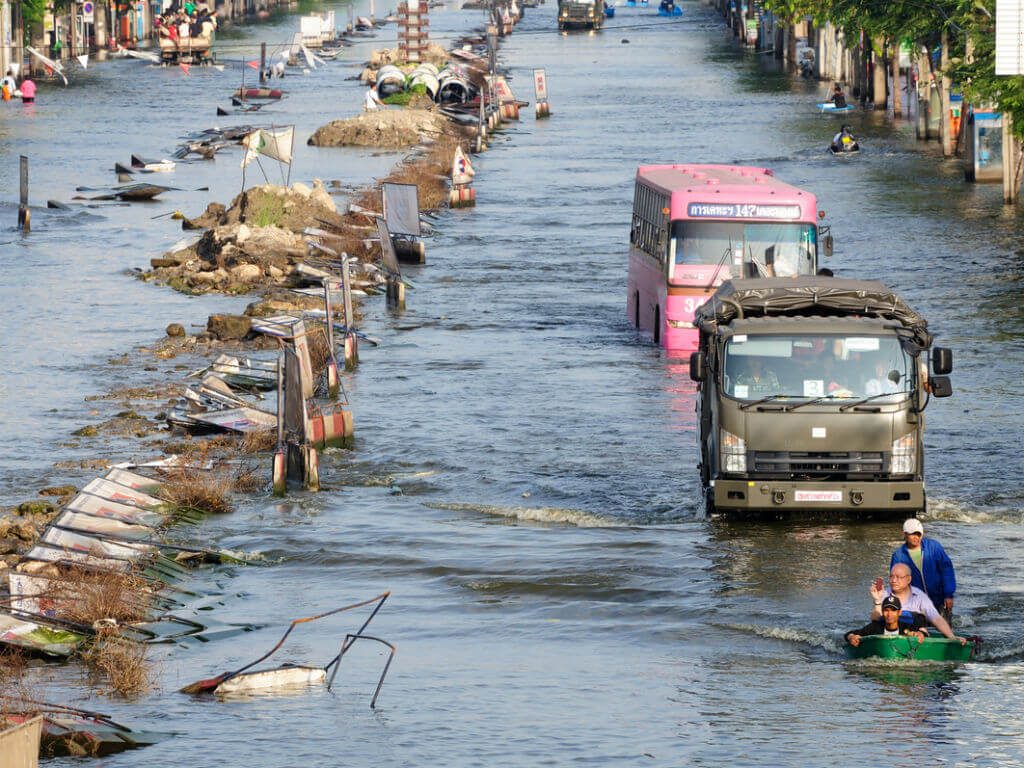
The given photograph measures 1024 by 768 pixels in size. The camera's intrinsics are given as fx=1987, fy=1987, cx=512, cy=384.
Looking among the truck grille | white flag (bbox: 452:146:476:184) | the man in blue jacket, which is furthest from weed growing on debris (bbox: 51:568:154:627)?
white flag (bbox: 452:146:476:184)

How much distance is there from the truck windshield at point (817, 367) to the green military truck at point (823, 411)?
13mm

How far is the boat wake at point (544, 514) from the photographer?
29328mm

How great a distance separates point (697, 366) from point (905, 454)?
2942 millimetres

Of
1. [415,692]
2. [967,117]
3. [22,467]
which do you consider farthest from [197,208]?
[415,692]

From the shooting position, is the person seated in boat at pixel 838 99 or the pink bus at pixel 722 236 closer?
the pink bus at pixel 722 236

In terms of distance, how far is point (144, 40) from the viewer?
18388 cm

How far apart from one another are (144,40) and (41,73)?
44735mm

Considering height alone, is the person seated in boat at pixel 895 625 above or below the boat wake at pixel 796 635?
above

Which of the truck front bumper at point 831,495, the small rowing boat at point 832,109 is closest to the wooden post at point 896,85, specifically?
the small rowing boat at point 832,109

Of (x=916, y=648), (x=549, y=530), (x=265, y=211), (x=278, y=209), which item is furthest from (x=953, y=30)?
(x=916, y=648)

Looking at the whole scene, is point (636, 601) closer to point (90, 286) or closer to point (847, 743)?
point (847, 743)

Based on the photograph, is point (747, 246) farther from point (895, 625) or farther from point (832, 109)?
point (832, 109)

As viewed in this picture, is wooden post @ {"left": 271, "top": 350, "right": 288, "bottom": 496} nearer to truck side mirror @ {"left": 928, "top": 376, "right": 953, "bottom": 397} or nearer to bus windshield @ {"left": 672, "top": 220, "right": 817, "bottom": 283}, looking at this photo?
truck side mirror @ {"left": 928, "top": 376, "right": 953, "bottom": 397}

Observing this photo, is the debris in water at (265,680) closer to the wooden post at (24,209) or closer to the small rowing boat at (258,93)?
the wooden post at (24,209)
